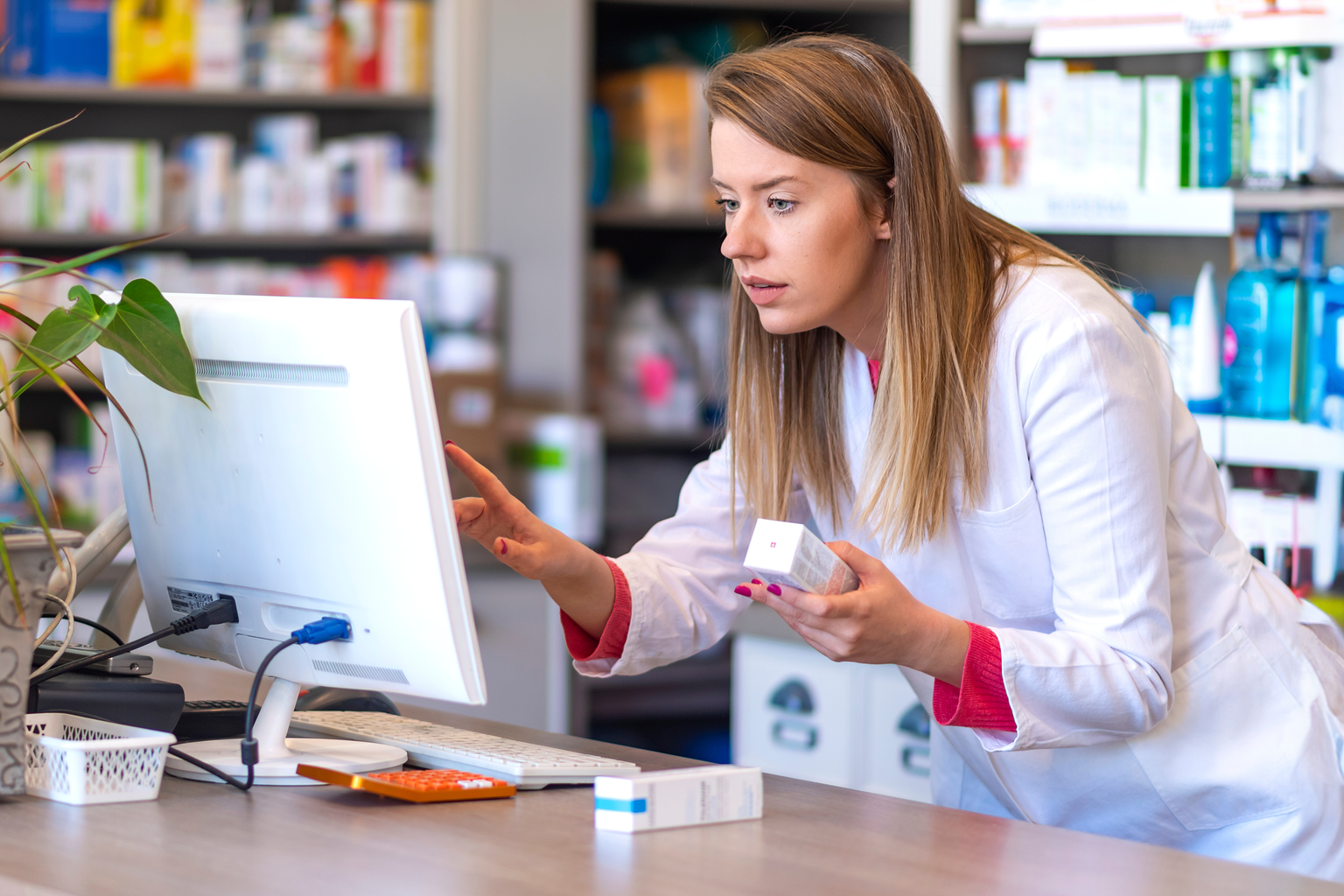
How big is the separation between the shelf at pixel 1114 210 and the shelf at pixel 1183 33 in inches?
9.2

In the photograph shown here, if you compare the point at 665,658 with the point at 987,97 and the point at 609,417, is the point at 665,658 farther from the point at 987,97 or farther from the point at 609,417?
the point at 609,417

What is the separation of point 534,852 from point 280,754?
0.33 m

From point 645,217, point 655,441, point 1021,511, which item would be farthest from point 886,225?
point 655,441

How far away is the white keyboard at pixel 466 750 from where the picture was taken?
4.05 feet

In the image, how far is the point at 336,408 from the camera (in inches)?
44.1

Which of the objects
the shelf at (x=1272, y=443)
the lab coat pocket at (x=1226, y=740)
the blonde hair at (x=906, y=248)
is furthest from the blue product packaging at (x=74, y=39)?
Answer: the lab coat pocket at (x=1226, y=740)

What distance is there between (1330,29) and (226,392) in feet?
5.99

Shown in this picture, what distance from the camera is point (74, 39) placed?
11.4ft

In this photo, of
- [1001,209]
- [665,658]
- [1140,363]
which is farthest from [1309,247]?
[665,658]

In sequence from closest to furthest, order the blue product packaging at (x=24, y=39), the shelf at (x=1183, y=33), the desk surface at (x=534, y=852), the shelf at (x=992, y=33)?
the desk surface at (x=534, y=852)
the shelf at (x=1183, y=33)
the shelf at (x=992, y=33)
the blue product packaging at (x=24, y=39)

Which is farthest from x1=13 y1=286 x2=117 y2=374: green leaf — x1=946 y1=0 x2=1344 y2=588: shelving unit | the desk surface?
x1=946 y1=0 x2=1344 y2=588: shelving unit

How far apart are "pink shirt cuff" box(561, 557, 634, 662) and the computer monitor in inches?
10.5

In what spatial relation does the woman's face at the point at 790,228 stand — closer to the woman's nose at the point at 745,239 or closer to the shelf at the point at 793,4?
the woman's nose at the point at 745,239

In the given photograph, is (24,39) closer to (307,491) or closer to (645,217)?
(645,217)
